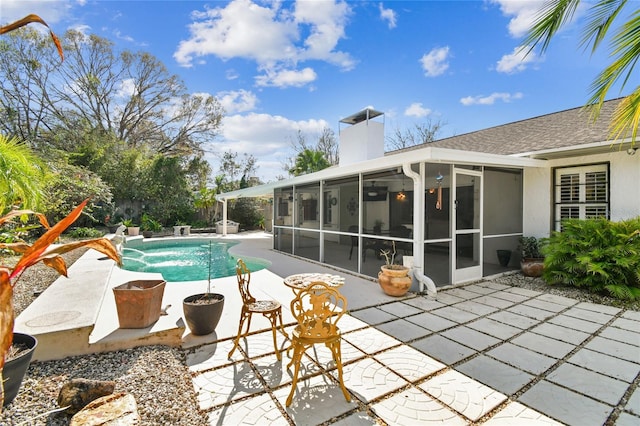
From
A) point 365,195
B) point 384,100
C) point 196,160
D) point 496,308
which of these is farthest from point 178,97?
point 496,308

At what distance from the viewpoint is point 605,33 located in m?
3.19

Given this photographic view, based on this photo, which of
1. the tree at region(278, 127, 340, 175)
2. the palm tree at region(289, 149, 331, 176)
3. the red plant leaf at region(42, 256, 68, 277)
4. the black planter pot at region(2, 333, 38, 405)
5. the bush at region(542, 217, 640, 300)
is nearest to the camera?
the red plant leaf at region(42, 256, 68, 277)

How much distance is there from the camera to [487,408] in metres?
2.38

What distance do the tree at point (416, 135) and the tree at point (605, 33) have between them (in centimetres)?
1991

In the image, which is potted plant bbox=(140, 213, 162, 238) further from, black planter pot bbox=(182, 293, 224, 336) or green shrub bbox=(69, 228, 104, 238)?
black planter pot bbox=(182, 293, 224, 336)

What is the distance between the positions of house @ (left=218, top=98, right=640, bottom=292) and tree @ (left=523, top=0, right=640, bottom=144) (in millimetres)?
1603

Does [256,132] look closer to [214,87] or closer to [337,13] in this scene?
[214,87]

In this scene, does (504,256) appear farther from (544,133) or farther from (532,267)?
(544,133)

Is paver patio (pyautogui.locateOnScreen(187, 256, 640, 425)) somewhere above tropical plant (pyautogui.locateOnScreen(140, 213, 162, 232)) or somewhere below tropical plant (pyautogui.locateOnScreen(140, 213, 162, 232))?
below

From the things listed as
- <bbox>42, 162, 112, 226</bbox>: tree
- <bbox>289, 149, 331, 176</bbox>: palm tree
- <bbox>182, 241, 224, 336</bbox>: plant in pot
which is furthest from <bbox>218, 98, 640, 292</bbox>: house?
<bbox>42, 162, 112, 226</bbox>: tree

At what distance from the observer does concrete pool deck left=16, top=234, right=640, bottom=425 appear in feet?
7.67

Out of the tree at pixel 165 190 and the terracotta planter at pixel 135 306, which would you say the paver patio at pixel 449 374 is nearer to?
the terracotta planter at pixel 135 306

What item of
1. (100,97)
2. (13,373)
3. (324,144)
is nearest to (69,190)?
(100,97)

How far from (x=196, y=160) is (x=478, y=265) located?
59.6 ft
